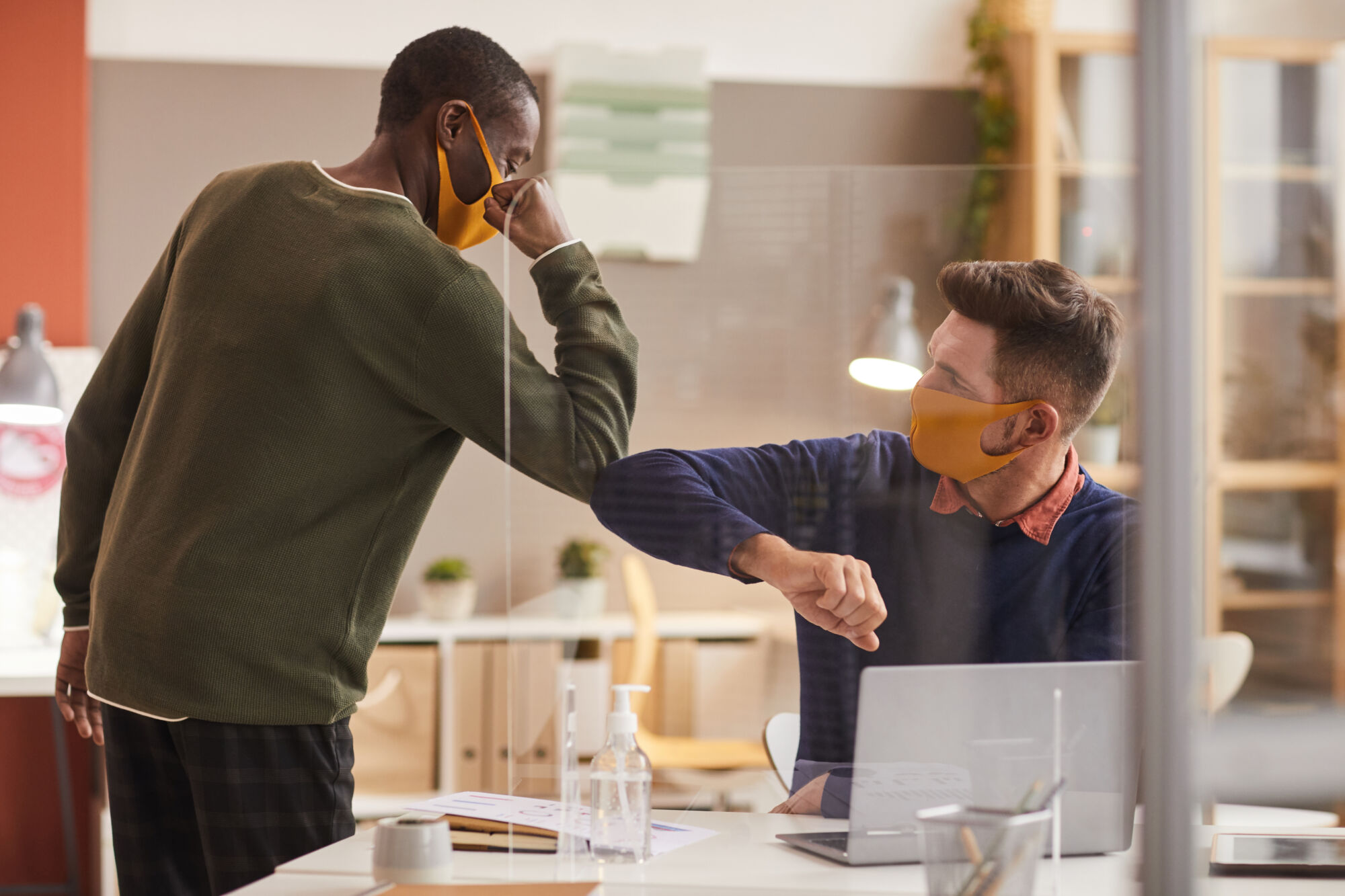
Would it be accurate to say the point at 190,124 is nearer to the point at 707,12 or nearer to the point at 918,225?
the point at 707,12

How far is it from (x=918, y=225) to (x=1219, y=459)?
45 centimetres

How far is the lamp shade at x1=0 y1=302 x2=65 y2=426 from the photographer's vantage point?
2773mm

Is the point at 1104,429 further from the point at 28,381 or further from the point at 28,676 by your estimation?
the point at 28,381

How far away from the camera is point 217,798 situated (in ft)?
3.98

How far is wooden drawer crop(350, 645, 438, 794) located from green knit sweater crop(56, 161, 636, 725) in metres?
0.78

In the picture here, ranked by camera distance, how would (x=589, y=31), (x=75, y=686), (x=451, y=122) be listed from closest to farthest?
(x=451, y=122) → (x=75, y=686) → (x=589, y=31)

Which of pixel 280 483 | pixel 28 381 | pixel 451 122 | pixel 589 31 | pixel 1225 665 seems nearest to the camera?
pixel 1225 665

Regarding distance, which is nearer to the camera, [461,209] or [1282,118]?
[1282,118]

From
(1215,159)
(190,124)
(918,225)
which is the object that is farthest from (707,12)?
(1215,159)

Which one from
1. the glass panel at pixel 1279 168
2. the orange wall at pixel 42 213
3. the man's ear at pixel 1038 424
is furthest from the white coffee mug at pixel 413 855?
the orange wall at pixel 42 213

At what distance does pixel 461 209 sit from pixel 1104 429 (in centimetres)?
80

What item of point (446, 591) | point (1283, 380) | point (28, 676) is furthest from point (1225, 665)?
point (446, 591)

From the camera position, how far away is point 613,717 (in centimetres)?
102

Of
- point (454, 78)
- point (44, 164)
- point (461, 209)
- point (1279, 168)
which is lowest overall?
point (1279, 168)
